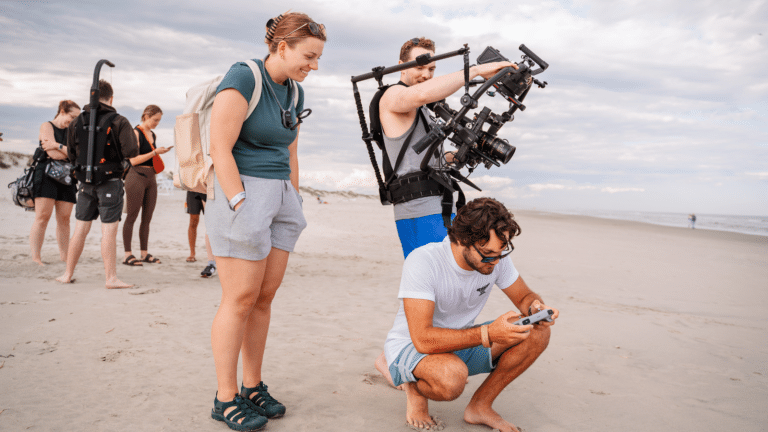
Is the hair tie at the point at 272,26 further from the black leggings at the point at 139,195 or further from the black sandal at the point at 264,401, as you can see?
the black leggings at the point at 139,195

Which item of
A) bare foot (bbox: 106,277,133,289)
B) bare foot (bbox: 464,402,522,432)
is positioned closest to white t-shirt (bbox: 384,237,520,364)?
bare foot (bbox: 464,402,522,432)

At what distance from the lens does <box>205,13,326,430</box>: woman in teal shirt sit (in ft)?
7.11

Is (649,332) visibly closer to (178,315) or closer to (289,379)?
(289,379)

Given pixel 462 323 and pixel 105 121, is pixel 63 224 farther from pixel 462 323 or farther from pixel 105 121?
pixel 462 323

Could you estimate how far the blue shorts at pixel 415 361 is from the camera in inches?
94.2

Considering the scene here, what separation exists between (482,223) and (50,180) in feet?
18.6

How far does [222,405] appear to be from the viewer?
7.64 feet

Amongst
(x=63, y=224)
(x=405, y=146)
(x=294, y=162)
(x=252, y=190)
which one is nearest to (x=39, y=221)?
(x=63, y=224)

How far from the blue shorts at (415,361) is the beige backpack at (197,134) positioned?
117 centimetres

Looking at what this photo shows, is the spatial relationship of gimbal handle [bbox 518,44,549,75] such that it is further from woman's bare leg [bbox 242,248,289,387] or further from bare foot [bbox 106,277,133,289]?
bare foot [bbox 106,277,133,289]

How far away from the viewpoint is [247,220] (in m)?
2.22

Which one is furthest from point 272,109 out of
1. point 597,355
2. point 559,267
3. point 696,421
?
point 559,267

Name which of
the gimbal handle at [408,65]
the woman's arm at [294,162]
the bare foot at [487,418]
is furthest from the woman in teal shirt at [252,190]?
the bare foot at [487,418]

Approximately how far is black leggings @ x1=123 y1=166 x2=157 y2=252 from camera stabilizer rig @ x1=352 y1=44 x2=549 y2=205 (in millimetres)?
4513
